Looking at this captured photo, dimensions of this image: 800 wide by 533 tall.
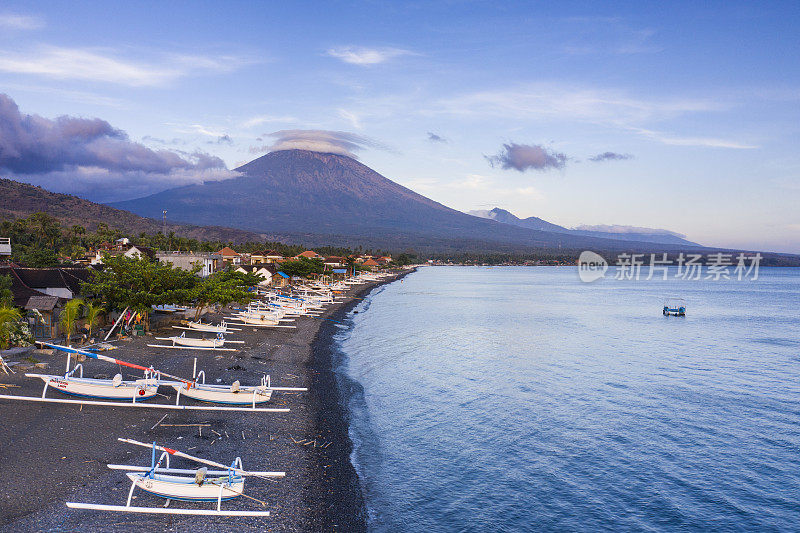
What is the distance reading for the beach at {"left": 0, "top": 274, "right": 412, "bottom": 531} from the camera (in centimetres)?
1015

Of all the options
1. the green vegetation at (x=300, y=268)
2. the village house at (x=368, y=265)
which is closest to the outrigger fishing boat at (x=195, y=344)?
the green vegetation at (x=300, y=268)

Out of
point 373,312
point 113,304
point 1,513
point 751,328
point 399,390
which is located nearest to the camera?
point 1,513

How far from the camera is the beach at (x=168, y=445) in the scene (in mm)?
10148

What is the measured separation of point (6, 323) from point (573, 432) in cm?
2247

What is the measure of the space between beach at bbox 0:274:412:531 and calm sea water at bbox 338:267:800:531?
114cm

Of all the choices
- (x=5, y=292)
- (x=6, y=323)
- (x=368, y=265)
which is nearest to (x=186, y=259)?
(x=5, y=292)

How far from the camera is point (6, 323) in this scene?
20.4 meters

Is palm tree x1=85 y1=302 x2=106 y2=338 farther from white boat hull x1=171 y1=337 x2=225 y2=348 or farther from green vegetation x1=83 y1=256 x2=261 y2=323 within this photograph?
white boat hull x1=171 y1=337 x2=225 y2=348

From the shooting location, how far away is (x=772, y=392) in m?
23.5

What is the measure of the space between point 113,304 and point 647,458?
2566 centimetres

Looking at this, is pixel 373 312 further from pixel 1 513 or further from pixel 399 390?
pixel 1 513

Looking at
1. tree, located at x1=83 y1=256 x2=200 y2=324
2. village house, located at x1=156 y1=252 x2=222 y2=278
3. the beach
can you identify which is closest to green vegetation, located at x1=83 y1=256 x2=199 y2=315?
tree, located at x1=83 y1=256 x2=200 y2=324

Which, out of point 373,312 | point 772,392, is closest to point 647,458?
point 772,392

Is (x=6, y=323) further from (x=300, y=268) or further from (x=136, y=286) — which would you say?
(x=300, y=268)
